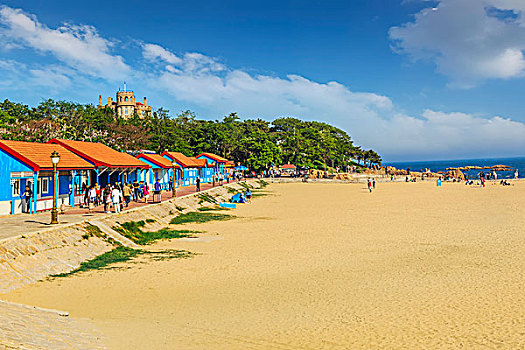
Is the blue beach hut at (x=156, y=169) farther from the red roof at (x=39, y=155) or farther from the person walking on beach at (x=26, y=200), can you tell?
the person walking on beach at (x=26, y=200)

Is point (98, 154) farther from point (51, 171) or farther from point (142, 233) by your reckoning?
point (142, 233)

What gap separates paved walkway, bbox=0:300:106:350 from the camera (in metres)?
6.47

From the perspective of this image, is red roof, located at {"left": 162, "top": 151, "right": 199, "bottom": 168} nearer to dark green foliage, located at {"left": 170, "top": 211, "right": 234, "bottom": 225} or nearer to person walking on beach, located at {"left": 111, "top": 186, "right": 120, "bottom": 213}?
dark green foliage, located at {"left": 170, "top": 211, "right": 234, "bottom": 225}

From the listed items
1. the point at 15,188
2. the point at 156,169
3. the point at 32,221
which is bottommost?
the point at 32,221

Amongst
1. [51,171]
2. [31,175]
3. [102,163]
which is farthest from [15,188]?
[102,163]

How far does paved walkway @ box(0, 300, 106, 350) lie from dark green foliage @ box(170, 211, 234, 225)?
14.9 meters

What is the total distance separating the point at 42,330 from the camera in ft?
23.7

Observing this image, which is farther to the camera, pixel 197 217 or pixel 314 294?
pixel 197 217

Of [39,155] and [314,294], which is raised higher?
[39,155]

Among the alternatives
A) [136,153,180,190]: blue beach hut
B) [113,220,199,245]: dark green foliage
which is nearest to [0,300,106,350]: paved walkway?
[113,220,199,245]: dark green foliage

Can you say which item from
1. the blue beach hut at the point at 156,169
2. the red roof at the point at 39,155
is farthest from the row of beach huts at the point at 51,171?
the blue beach hut at the point at 156,169

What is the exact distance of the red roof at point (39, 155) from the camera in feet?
61.9

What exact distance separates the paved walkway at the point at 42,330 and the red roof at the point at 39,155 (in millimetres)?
12620

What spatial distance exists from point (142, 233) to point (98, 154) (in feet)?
32.9
